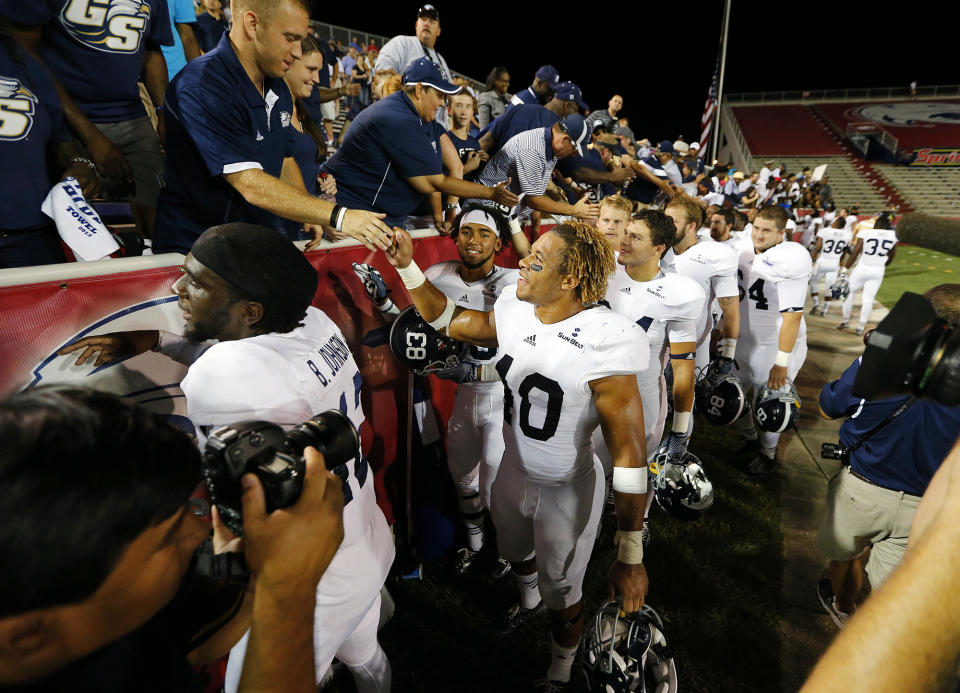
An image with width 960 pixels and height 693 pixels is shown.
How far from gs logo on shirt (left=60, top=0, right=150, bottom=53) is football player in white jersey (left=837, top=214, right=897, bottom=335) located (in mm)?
12676

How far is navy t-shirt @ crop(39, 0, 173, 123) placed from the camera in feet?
9.10

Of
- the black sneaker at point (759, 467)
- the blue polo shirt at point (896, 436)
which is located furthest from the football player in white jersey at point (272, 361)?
the black sneaker at point (759, 467)

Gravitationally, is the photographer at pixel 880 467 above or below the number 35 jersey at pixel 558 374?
below

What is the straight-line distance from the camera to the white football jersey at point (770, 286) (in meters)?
5.25

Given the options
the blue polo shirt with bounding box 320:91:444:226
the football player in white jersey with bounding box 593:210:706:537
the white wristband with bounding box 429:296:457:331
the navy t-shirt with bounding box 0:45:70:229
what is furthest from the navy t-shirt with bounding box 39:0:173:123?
Answer: the football player in white jersey with bounding box 593:210:706:537

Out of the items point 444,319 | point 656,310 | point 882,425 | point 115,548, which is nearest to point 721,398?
point 656,310

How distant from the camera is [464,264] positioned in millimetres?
4055

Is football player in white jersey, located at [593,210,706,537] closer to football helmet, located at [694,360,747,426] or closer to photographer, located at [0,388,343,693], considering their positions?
football helmet, located at [694,360,747,426]

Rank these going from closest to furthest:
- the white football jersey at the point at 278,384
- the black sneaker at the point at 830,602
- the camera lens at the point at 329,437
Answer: the camera lens at the point at 329,437 < the white football jersey at the point at 278,384 < the black sneaker at the point at 830,602

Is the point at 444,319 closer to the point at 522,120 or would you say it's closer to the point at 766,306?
the point at 522,120

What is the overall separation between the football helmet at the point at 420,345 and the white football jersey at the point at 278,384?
915mm

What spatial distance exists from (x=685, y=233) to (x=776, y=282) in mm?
1153

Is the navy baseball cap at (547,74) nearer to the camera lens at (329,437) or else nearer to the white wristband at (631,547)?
the white wristband at (631,547)

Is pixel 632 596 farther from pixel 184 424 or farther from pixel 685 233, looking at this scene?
pixel 685 233
